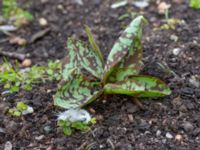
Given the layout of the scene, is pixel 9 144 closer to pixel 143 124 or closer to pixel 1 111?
pixel 1 111

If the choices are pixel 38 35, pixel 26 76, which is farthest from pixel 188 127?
pixel 38 35

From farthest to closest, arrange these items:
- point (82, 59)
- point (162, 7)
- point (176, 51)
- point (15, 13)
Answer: point (15, 13) < point (162, 7) < point (176, 51) < point (82, 59)

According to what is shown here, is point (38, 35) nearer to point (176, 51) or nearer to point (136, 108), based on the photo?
point (176, 51)

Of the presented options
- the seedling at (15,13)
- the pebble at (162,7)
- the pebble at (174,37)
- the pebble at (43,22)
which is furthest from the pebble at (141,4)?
the seedling at (15,13)

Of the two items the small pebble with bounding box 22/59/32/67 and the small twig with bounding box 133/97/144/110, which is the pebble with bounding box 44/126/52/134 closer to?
the small twig with bounding box 133/97/144/110

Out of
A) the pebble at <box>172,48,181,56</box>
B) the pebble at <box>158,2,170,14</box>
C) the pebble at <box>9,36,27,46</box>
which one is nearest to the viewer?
the pebble at <box>172,48,181,56</box>

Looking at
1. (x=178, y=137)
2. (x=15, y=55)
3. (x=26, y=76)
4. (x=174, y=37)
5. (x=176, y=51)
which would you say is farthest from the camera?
(x=15, y=55)

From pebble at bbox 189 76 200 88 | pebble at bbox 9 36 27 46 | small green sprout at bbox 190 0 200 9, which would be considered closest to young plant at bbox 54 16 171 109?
pebble at bbox 189 76 200 88

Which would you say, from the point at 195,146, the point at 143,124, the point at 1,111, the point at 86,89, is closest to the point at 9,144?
the point at 1,111
